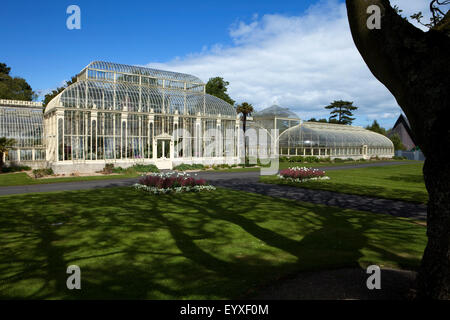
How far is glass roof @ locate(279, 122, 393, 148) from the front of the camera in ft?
172

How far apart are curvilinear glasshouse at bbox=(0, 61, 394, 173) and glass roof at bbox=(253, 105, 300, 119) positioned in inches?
813

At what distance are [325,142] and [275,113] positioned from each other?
12983 millimetres

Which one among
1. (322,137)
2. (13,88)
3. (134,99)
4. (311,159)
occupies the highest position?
(13,88)

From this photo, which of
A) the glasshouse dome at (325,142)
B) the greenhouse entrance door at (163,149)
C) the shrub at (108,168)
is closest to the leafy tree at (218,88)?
the glasshouse dome at (325,142)

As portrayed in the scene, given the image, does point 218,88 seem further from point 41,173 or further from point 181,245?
point 181,245

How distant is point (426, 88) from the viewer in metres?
3.95

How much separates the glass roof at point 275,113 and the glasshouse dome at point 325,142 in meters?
5.18

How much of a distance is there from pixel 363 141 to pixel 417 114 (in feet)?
201

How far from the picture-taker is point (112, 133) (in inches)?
1185

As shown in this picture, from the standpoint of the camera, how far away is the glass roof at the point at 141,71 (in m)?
31.2
